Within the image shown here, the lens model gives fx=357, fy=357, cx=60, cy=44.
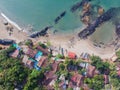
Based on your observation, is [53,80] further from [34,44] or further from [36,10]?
[36,10]

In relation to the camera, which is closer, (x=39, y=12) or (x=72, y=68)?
(x=72, y=68)

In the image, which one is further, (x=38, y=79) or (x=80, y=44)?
(x=80, y=44)

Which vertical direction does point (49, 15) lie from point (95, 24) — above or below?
above

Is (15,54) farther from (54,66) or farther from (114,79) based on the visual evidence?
(114,79)

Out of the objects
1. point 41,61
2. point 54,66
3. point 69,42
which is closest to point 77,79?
point 54,66

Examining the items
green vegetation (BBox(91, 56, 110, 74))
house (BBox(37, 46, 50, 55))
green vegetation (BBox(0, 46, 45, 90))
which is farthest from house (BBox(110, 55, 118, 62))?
green vegetation (BBox(0, 46, 45, 90))

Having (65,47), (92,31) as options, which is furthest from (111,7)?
(65,47)

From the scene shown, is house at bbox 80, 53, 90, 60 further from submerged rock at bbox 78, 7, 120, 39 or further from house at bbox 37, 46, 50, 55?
house at bbox 37, 46, 50, 55
